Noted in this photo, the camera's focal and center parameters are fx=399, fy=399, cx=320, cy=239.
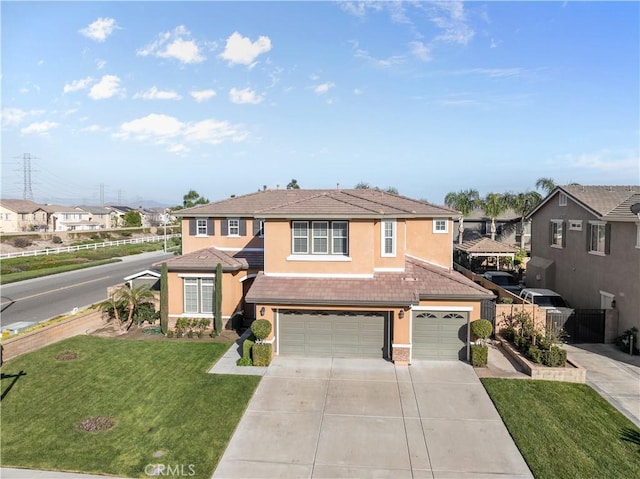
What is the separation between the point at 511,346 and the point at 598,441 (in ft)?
21.1

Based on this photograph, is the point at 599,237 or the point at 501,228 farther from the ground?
the point at 501,228

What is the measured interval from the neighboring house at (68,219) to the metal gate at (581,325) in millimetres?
97067

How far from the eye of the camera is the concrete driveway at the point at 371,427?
9672mm

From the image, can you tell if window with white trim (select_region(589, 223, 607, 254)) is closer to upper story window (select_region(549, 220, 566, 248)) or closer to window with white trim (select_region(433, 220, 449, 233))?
upper story window (select_region(549, 220, 566, 248))

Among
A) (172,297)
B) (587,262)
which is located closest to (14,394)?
(172,297)

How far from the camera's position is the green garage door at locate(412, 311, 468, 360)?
16031 mm

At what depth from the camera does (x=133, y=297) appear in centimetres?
2014

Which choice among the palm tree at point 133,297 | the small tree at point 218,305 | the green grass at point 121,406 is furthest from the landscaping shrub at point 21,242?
the small tree at point 218,305

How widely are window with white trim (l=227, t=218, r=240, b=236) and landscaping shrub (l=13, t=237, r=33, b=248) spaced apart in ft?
173

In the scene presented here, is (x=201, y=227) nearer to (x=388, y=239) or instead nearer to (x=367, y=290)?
(x=388, y=239)

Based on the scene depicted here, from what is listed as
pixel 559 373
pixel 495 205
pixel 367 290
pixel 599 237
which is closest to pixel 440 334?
pixel 367 290

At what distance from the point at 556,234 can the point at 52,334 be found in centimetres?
2750

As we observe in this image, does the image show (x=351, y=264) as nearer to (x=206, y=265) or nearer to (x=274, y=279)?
(x=274, y=279)

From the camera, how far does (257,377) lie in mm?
14523
